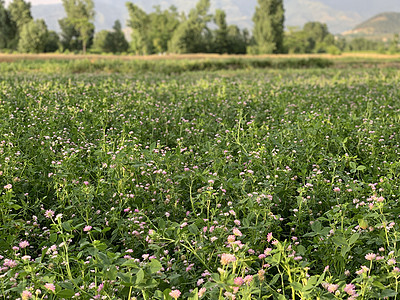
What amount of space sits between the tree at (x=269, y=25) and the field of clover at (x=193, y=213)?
5291 centimetres

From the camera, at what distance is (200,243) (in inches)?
95.0

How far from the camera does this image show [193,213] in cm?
331

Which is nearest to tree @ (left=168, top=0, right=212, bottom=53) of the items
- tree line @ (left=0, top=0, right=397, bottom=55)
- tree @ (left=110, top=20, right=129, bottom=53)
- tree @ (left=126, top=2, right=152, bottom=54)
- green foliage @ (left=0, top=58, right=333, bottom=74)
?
tree line @ (left=0, top=0, right=397, bottom=55)

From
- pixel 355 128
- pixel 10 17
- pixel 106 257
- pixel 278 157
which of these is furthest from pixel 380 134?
pixel 10 17

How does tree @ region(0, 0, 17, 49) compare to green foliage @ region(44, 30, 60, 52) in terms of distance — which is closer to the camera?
green foliage @ region(44, 30, 60, 52)

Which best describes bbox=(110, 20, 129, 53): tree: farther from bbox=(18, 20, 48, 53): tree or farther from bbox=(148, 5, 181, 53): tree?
bbox=(18, 20, 48, 53): tree

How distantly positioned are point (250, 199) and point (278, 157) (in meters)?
1.24

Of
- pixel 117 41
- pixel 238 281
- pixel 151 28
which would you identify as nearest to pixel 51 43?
pixel 117 41

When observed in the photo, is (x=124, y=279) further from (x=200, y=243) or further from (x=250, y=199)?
(x=250, y=199)

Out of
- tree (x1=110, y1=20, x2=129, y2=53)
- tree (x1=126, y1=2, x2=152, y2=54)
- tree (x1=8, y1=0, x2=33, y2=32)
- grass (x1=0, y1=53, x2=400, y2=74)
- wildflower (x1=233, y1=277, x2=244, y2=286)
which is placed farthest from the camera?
tree (x1=110, y1=20, x2=129, y2=53)

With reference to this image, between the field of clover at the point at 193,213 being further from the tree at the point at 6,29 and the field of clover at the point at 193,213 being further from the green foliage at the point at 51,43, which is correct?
the tree at the point at 6,29

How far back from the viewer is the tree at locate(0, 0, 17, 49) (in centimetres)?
5588

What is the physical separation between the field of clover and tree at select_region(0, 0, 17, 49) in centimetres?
5865

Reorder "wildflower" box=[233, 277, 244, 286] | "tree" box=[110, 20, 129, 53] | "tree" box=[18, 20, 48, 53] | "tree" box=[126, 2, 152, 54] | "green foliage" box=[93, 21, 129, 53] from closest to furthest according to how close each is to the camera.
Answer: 1. "wildflower" box=[233, 277, 244, 286]
2. "tree" box=[18, 20, 48, 53]
3. "tree" box=[126, 2, 152, 54]
4. "green foliage" box=[93, 21, 129, 53]
5. "tree" box=[110, 20, 129, 53]
